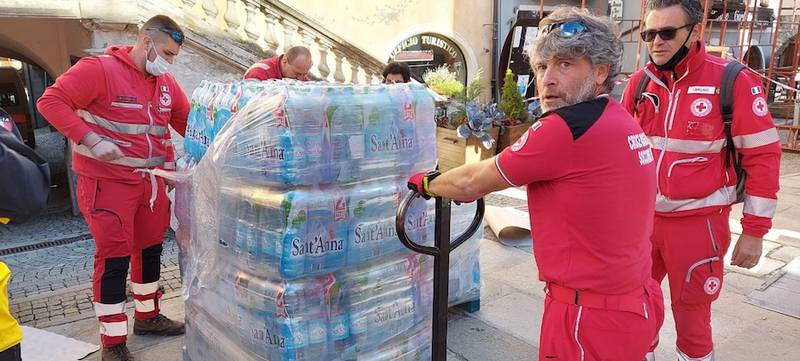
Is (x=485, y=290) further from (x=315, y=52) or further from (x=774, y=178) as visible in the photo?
(x=315, y=52)

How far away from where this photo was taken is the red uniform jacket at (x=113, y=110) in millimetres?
3037

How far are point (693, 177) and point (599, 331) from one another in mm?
1117

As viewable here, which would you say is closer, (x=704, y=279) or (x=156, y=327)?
(x=704, y=279)

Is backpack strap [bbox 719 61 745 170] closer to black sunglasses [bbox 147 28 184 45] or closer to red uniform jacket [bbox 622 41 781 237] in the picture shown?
red uniform jacket [bbox 622 41 781 237]

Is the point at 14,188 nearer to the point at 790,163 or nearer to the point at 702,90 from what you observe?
the point at 702,90

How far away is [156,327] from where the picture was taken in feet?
11.6

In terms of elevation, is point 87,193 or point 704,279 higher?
point 87,193

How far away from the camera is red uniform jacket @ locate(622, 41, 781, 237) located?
95.8 inches

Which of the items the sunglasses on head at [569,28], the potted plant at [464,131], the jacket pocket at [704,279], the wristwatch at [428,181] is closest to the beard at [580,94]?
the sunglasses on head at [569,28]

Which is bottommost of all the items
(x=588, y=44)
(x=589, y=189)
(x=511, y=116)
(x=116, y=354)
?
(x=116, y=354)

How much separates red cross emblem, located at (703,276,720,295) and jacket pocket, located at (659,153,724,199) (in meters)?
0.37

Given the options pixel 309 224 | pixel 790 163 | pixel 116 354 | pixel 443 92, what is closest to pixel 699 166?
pixel 309 224

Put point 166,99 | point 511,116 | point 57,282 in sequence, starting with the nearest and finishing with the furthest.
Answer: point 166,99
point 57,282
point 511,116

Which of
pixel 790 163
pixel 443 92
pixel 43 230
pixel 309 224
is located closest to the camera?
pixel 309 224
